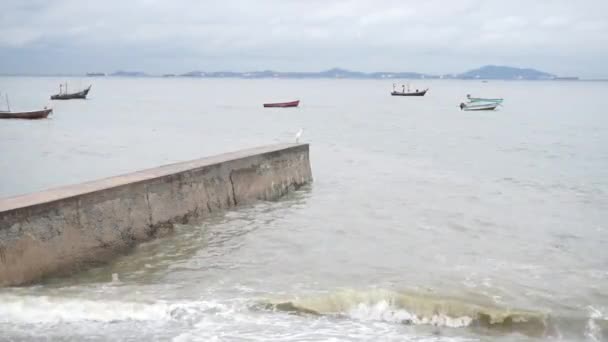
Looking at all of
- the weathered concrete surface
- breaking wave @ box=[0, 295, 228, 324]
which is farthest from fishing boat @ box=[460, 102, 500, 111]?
breaking wave @ box=[0, 295, 228, 324]

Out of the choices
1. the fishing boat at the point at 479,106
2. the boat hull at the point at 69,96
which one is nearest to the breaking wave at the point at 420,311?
the fishing boat at the point at 479,106

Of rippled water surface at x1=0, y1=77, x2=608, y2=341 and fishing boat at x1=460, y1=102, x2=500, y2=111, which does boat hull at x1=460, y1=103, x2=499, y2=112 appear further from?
rippled water surface at x1=0, y1=77, x2=608, y2=341

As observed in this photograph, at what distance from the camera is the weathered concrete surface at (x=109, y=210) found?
6340mm

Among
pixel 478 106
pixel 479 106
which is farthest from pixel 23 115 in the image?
pixel 478 106

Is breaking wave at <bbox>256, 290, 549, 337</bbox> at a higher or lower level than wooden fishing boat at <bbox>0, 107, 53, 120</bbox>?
lower

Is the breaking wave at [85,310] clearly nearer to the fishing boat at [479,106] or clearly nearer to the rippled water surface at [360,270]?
the rippled water surface at [360,270]

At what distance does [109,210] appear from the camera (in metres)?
7.48

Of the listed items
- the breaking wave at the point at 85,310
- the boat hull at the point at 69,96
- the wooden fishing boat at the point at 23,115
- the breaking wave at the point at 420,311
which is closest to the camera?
the breaking wave at the point at 85,310

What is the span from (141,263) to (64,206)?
1.17 meters

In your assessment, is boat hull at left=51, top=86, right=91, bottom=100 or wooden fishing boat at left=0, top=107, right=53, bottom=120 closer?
wooden fishing boat at left=0, top=107, right=53, bottom=120

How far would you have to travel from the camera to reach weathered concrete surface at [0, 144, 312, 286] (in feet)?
20.8

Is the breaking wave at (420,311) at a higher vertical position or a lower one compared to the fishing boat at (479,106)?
lower

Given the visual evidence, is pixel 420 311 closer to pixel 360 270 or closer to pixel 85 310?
pixel 360 270

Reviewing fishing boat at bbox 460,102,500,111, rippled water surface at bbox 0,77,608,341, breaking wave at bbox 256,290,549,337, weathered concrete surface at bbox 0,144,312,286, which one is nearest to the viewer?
rippled water surface at bbox 0,77,608,341
